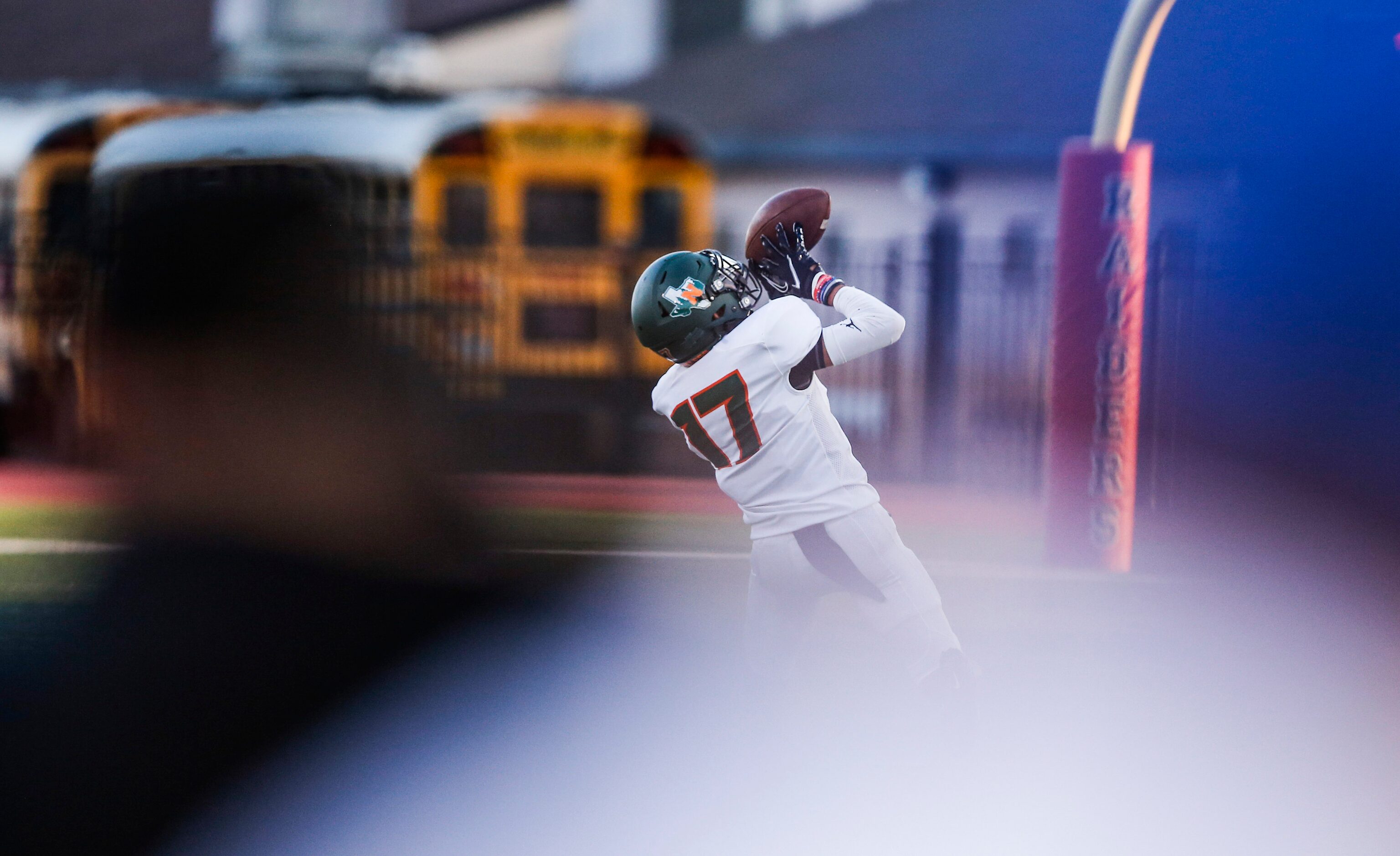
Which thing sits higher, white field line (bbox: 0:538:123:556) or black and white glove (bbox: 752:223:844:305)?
black and white glove (bbox: 752:223:844:305)

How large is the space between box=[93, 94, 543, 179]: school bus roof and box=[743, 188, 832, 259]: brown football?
912 cm

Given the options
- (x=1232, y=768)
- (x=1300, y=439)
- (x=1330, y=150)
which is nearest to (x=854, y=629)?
(x=1232, y=768)

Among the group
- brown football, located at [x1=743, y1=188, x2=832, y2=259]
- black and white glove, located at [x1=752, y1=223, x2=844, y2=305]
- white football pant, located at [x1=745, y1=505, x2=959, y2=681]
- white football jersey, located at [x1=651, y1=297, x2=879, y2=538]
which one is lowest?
white football pant, located at [x1=745, y1=505, x2=959, y2=681]

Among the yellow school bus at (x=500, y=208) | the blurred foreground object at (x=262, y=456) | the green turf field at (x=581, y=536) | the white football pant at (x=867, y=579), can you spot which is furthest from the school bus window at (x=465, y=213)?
the white football pant at (x=867, y=579)

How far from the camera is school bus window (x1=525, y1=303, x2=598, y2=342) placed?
41.1ft

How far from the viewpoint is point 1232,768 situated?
13.1 feet

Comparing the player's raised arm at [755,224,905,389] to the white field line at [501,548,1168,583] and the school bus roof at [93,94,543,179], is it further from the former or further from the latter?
the school bus roof at [93,94,543,179]

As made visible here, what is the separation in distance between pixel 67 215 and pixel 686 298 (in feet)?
37.6

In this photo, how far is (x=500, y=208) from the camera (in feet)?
41.7

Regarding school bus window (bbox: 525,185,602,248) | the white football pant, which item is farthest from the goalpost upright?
school bus window (bbox: 525,185,602,248)

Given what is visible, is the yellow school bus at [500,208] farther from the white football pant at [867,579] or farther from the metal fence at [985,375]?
the white football pant at [867,579]

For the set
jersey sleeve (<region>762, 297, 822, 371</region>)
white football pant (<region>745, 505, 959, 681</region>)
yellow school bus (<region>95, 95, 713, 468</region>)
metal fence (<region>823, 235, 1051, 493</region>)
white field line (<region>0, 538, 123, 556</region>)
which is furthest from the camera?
yellow school bus (<region>95, 95, 713, 468</region>)

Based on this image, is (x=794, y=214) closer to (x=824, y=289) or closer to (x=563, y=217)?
(x=824, y=289)

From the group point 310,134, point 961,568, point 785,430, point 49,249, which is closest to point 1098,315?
point 961,568
